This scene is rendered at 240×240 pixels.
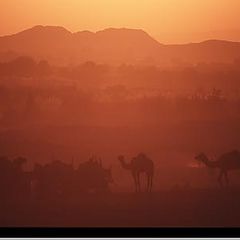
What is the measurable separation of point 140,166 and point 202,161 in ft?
1.13

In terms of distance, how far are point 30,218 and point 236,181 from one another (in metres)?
1.14

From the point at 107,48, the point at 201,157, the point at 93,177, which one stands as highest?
the point at 107,48

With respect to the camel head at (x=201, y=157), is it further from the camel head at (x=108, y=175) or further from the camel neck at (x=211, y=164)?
the camel head at (x=108, y=175)

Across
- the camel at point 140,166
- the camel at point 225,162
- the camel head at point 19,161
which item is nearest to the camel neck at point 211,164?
the camel at point 225,162

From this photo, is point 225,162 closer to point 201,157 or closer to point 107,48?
point 201,157

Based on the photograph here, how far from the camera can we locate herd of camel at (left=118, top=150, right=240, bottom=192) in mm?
3117

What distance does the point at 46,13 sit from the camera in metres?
3.17

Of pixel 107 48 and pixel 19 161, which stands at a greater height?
pixel 107 48

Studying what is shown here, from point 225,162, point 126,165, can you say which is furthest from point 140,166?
point 225,162

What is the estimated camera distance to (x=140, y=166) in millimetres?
3107

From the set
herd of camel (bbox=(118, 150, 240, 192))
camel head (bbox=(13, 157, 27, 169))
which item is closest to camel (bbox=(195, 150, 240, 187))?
herd of camel (bbox=(118, 150, 240, 192))

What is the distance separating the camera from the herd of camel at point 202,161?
3.12m

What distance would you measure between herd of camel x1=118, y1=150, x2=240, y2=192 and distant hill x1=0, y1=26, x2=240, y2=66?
1.72 feet

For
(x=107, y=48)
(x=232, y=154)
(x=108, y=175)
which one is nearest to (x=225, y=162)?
(x=232, y=154)
